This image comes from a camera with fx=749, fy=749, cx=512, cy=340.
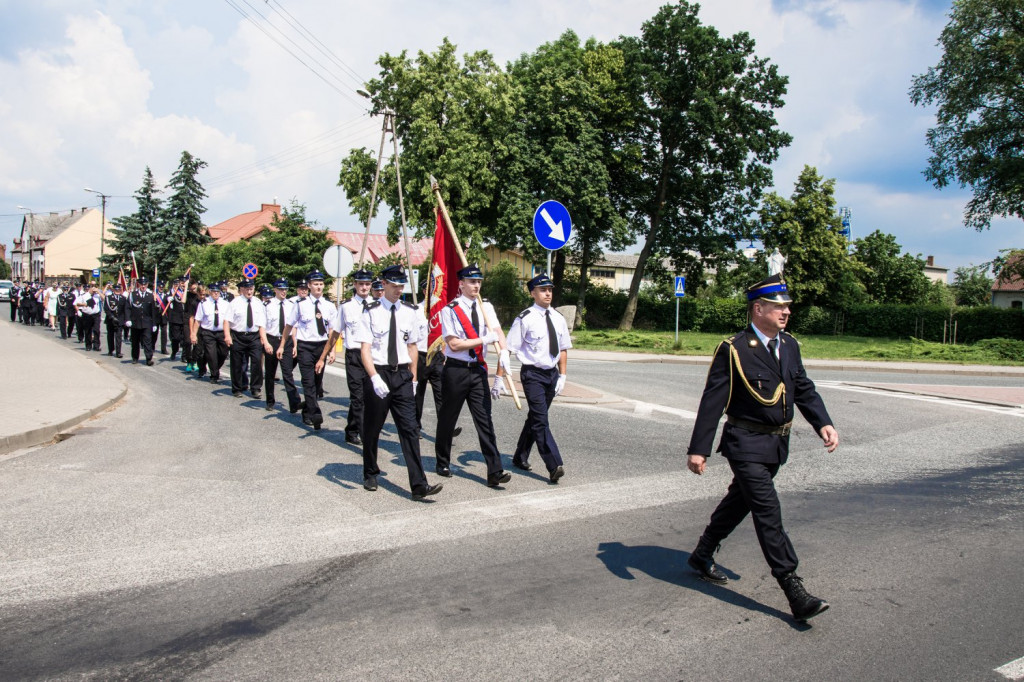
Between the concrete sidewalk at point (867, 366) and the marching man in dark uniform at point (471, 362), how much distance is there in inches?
527

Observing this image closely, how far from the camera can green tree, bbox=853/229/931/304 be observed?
168 feet

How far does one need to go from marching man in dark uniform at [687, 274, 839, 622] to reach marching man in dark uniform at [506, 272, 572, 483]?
2685 millimetres

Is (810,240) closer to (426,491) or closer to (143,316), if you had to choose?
(143,316)

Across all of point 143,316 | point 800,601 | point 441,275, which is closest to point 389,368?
point 441,275

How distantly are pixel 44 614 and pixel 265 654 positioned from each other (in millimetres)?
1398

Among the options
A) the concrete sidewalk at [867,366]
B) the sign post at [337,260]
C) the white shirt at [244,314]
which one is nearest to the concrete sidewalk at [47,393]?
the white shirt at [244,314]

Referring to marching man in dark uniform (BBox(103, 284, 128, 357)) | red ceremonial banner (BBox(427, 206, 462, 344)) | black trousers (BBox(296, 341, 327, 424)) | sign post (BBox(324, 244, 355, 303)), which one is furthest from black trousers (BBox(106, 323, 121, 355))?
red ceremonial banner (BBox(427, 206, 462, 344))

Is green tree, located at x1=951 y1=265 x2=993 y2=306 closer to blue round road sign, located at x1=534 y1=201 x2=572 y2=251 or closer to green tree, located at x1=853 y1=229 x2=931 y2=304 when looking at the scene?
green tree, located at x1=853 y1=229 x2=931 y2=304

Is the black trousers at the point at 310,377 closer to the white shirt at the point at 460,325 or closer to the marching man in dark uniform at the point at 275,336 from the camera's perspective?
the marching man in dark uniform at the point at 275,336

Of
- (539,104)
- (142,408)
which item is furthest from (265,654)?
(539,104)

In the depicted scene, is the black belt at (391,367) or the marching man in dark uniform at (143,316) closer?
the black belt at (391,367)

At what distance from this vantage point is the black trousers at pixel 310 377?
9820mm

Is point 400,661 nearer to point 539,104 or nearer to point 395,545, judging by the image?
point 395,545

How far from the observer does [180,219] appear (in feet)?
196
